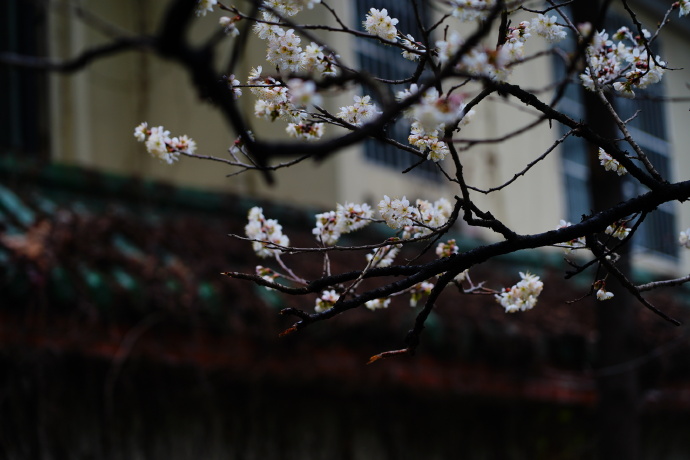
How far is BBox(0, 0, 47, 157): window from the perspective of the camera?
24.3 feet

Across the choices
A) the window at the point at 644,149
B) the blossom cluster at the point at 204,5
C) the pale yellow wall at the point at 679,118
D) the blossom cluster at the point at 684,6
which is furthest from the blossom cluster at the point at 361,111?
the pale yellow wall at the point at 679,118

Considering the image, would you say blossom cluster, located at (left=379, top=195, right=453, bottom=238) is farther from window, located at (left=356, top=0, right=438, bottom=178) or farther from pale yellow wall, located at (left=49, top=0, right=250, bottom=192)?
window, located at (left=356, top=0, right=438, bottom=178)

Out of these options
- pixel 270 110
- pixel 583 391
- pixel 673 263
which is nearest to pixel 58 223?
pixel 270 110

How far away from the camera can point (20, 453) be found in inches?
176

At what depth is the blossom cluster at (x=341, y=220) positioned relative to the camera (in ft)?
8.29

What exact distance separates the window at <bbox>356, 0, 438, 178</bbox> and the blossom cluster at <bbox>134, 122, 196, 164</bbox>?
5577mm

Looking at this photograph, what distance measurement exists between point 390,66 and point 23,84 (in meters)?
3.06

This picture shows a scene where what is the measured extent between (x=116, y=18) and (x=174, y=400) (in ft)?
14.1

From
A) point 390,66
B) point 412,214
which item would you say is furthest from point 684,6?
point 390,66

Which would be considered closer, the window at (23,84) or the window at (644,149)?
the window at (23,84)

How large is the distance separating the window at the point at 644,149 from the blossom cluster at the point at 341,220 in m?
7.55

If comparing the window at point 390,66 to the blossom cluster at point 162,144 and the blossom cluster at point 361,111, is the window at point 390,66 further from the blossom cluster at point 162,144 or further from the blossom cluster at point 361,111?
the blossom cluster at point 361,111

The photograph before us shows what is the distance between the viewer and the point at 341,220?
253cm

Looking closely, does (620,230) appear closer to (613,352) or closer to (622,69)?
(622,69)
